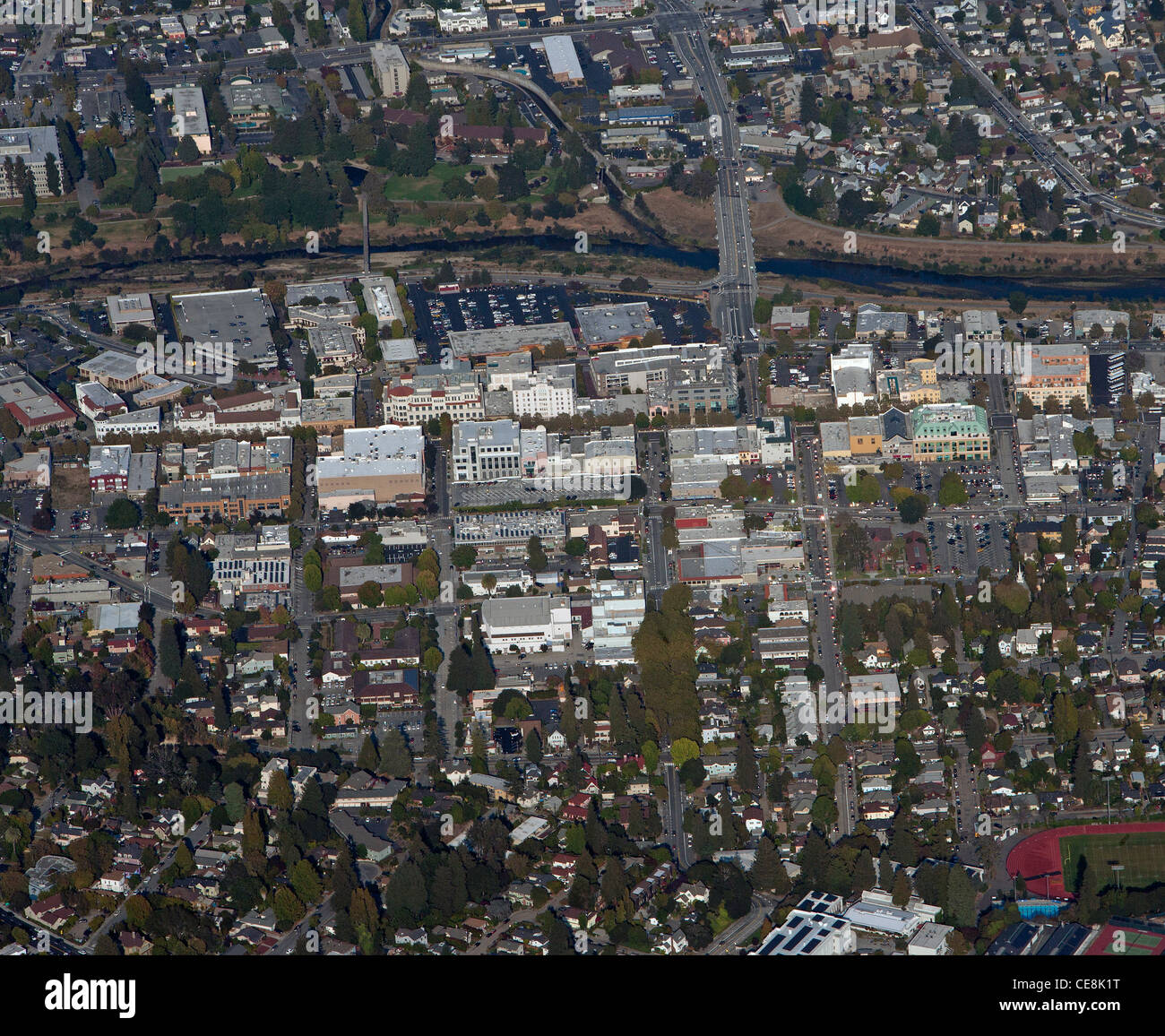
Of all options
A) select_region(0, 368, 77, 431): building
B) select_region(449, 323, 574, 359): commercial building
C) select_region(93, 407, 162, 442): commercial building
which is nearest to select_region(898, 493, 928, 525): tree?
select_region(449, 323, 574, 359): commercial building

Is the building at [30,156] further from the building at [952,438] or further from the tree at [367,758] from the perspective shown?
the tree at [367,758]

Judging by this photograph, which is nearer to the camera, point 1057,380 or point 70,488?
point 70,488

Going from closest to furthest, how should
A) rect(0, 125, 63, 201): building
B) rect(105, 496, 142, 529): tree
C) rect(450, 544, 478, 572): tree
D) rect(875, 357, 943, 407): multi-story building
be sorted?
rect(450, 544, 478, 572): tree < rect(105, 496, 142, 529): tree < rect(875, 357, 943, 407): multi-story building < rect(0, 125, 63, 201): building

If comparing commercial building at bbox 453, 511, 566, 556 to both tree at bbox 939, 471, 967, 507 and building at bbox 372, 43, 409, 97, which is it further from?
building at bbox 372, 43, 409, 97

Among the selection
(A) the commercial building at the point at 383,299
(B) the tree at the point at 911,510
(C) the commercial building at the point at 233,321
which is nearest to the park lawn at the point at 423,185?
(A) the commercial building at the point at 383,299

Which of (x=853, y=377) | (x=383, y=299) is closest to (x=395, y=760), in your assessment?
(x=853, y=377)

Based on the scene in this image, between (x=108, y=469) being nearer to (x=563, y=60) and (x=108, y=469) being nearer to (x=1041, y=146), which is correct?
(x=563, y=60)
